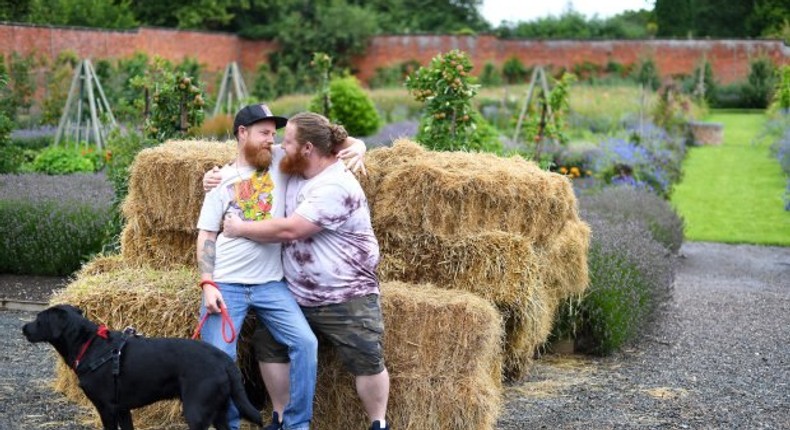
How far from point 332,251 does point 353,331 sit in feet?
1.30

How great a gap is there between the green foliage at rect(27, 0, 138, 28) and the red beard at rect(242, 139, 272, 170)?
31736 millimetres

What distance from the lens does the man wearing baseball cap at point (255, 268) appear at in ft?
17.3

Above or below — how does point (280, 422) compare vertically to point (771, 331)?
above

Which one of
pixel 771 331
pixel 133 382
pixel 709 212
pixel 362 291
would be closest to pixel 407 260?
pixel 362 291

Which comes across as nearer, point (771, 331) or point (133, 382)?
point (133, 382)

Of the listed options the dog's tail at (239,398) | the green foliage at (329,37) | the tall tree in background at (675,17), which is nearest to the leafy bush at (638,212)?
the dog's tail at (239,398)

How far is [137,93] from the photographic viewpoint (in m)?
20.3

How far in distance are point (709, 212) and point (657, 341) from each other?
9516mm

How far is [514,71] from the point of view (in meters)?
42.4

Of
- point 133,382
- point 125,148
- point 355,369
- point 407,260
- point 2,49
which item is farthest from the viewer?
point 2,49

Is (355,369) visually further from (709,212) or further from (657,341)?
(709,212)

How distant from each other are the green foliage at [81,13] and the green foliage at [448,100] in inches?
1082

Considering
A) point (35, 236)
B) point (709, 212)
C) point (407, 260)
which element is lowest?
point (709, 212)

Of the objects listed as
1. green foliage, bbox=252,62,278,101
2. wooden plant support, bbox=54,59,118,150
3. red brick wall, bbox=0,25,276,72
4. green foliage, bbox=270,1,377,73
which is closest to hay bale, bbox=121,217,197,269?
wooden plant support, bbox=54,59,118,150
